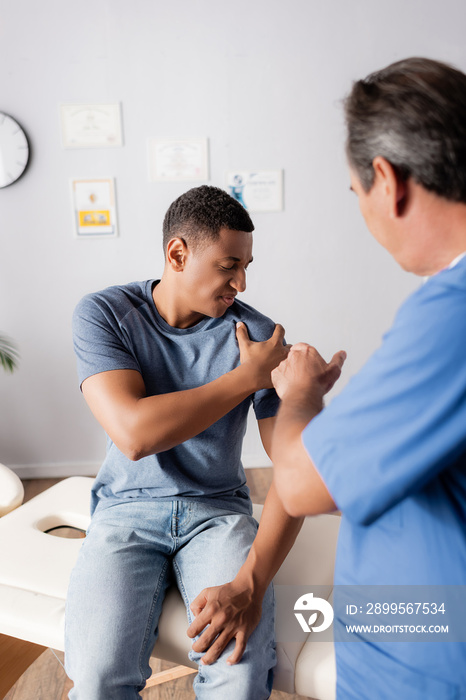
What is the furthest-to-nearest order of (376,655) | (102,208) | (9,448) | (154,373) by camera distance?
(9,448)
(102,208)
(154,373)
(376,655)

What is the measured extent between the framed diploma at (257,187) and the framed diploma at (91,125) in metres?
0.64

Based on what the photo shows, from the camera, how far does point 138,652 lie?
41.9 inches

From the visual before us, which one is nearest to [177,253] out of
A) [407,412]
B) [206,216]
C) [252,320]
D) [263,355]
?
[206,216]

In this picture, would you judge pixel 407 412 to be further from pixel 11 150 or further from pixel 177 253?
pixel 11 150

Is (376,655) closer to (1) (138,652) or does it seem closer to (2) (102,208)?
(1) (138,652)

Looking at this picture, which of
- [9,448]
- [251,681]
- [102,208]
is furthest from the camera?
[9,448]

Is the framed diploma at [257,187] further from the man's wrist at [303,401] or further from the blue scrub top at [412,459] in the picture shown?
the blue scrub top at [412,459]

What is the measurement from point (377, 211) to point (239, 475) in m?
0.91

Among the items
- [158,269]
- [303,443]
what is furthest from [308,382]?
[158,269]

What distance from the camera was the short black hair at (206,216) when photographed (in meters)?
1.37

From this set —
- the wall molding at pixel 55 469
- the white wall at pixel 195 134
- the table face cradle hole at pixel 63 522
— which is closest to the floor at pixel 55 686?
the table face cradle hole at pixel 63 522

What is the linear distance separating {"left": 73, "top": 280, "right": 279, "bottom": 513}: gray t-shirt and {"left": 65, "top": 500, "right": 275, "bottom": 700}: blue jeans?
2.0 inches

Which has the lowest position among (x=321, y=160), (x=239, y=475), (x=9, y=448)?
(x=9, y=448)

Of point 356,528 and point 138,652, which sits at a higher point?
point 356,528
